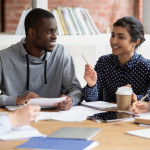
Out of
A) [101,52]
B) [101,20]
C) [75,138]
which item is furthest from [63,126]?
[101,20]

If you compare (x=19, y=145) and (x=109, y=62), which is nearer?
(x=19, y=145)

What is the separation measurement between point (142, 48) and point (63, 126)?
1854mm

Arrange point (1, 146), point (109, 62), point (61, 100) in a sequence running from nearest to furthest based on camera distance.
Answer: point (1, 146) → point (61, 100) → point (109, 62)

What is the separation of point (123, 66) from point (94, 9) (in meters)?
2.57

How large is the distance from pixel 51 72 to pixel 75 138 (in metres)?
1.02

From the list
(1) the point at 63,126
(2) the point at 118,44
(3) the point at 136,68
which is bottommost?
(1) the point at 63,126

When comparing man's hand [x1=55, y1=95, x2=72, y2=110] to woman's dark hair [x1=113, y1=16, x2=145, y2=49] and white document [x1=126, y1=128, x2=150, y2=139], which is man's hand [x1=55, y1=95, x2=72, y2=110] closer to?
white document [x1=126, y1=128, x2=150, y2=139]

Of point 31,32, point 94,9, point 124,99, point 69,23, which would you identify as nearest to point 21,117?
point 124,99

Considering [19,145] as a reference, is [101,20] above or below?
above

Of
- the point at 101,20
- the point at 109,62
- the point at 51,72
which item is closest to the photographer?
the point at 51,72

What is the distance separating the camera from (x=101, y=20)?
15.7ft

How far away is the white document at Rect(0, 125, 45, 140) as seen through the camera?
1.32 meters

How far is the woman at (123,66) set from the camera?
2.31 metres

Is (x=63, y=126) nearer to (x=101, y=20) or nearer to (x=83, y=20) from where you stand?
(x=83, y=20)
